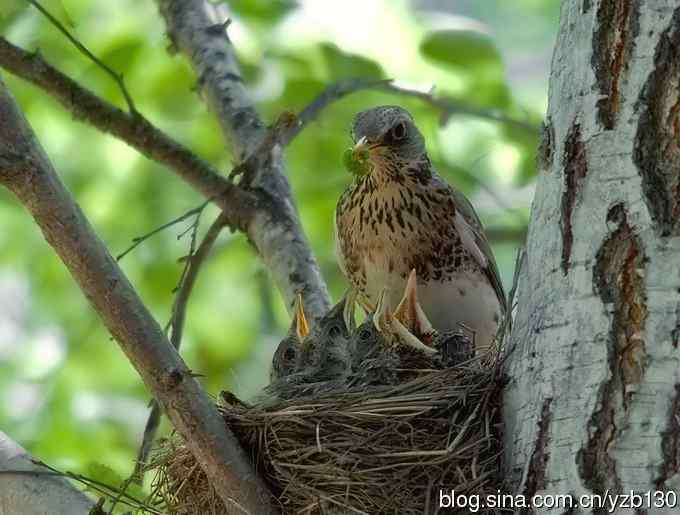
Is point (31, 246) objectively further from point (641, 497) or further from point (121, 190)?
point (641, 497)

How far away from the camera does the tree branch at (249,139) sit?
14.0 feet

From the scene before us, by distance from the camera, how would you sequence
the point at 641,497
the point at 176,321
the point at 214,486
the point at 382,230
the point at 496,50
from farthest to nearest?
the point at 496,50, the point at 382,230, the point at 176,321, the point at 214,486, the point at 641,497

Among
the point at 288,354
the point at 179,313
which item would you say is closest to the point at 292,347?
the point at 288,354

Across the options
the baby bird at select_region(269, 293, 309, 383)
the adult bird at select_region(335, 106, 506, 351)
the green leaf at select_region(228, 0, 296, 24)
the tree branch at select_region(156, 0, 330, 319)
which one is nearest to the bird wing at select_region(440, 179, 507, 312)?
the adult bird at select_region(335, 106, 506, 351)

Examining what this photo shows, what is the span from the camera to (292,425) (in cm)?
338

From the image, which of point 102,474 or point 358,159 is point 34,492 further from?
point 358,159

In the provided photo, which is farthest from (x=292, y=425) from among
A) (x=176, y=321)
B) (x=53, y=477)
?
(x=176, y=321)

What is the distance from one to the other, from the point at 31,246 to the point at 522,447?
4873mm

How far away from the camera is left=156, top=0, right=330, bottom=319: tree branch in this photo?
4273 mm

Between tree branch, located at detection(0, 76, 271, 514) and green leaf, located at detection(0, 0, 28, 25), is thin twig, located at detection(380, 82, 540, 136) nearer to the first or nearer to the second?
green leaf, located at detection(0, 0, 28, 25)

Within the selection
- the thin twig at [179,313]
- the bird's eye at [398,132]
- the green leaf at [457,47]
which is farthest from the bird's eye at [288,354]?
the green leaf at [457,47]

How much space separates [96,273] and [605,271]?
116cm

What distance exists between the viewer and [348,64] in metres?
5.35

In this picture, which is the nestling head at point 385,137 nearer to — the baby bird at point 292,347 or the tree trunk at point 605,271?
the baby bird at point 292,347
